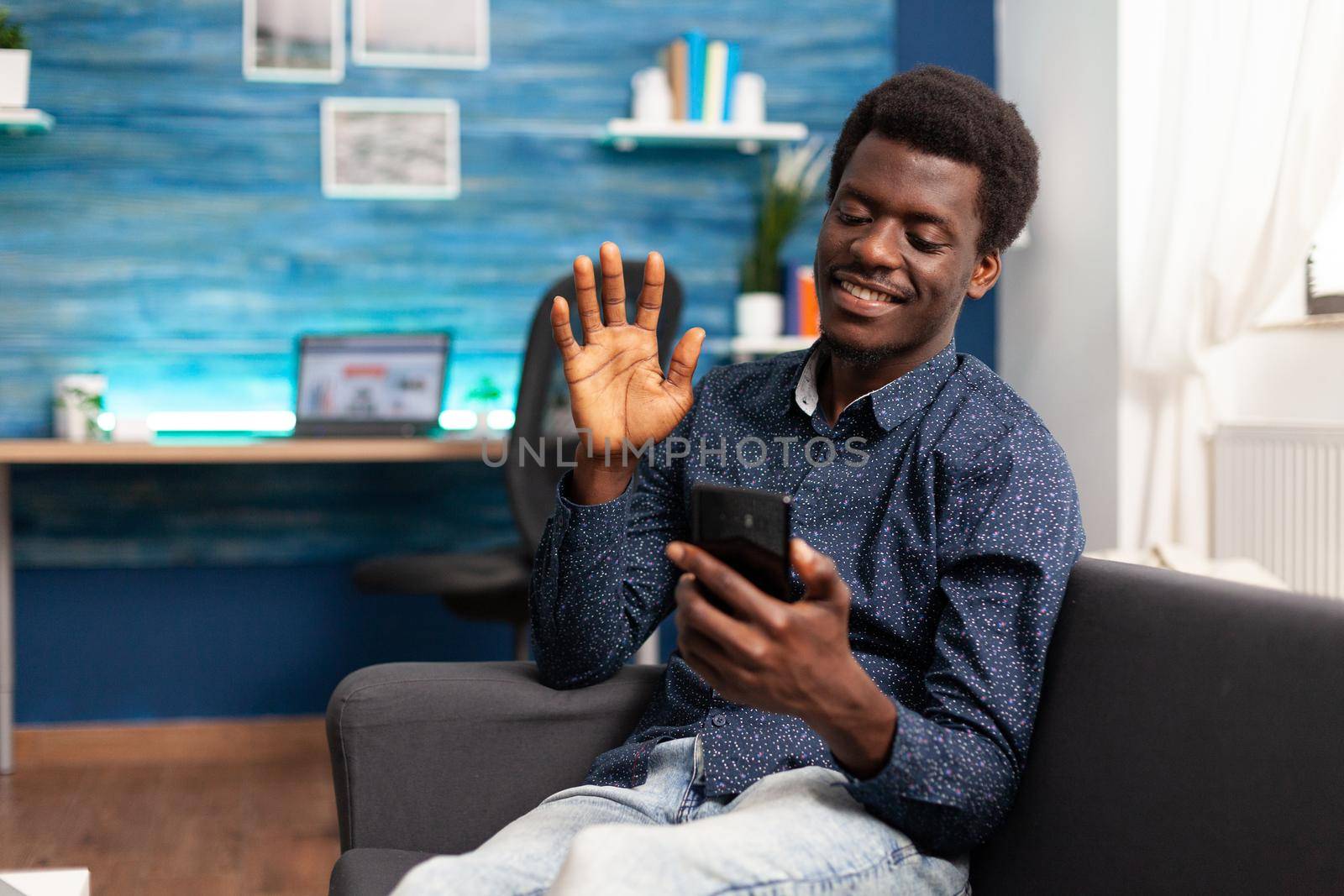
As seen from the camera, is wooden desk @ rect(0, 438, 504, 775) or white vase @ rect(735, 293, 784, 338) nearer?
wooden desk @ rect(0, 438, 504, 775)

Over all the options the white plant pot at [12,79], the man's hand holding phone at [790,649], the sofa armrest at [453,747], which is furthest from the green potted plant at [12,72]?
the man's hand holding phone at [790,649]

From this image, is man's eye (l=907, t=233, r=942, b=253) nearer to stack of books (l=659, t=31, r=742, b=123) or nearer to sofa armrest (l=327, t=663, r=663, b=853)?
sofa armrest (l=327, t=663, r=663, b=853)

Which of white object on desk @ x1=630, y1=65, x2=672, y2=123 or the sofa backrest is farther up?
white object on desk @ x1=630, y1=65, x2=672, y2=123

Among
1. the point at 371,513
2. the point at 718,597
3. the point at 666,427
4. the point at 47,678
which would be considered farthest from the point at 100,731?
the point at 718,597

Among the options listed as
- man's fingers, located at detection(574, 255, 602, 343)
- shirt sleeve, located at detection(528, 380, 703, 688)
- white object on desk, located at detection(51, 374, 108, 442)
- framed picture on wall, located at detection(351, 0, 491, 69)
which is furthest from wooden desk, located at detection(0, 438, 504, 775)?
man's fingers, located at detection(574, 255, 602, 343)

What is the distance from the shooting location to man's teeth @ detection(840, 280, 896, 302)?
1.30m

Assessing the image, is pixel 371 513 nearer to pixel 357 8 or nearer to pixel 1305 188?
pixel 357 8

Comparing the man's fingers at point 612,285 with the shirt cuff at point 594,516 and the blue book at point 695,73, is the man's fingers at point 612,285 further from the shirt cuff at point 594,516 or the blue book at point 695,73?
the blue book at point 695,73

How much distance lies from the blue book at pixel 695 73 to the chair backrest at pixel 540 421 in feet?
2.57

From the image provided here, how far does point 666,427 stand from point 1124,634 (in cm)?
52

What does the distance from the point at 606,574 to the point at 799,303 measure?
6.64ft

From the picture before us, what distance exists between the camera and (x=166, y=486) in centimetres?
321

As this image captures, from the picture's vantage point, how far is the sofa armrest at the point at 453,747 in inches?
52.7

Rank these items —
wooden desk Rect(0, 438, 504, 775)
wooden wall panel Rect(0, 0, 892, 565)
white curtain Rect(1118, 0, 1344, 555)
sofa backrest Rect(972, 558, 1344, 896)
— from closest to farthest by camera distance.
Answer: sofa backrest Rect(972, 558, 1344, 896) < white curtain Rect(1118, 0, 1344, 555) < wooden desk Rect(0, 438, 504, 775) < wooden wall panel Rect(0, 0, 892, 565)
